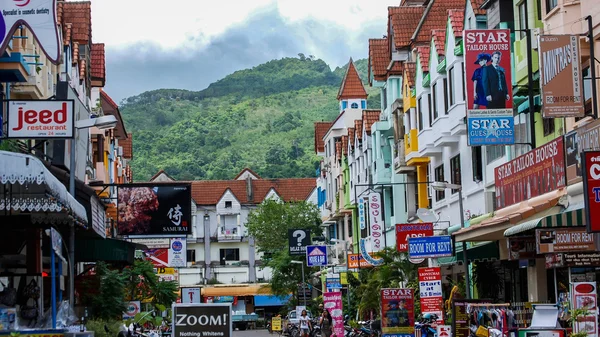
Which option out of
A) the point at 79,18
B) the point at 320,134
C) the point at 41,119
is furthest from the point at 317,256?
the point at 41,119

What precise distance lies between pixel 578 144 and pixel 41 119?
11253 millimetres

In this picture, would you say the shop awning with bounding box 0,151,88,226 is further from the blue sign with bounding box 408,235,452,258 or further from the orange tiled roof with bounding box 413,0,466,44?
the orange tiled roof with bounding box 413,0,466,44

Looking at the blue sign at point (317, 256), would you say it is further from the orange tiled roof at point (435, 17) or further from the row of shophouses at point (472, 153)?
the orange tiled roof at point (435, 17)

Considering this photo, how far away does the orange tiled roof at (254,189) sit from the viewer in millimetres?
103625

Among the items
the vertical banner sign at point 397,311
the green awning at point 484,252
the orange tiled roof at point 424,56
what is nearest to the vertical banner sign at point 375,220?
the orange tiled roof at point 424,56

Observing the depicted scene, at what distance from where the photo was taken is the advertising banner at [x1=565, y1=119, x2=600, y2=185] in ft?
70.9

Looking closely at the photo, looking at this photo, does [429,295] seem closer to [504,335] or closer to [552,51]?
[552,51]

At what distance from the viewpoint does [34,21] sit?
21344 mm

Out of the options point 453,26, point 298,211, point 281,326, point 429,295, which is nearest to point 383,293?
point 429,295

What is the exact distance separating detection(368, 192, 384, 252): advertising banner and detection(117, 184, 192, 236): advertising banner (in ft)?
53.4

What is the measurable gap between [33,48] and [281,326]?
3980 cm

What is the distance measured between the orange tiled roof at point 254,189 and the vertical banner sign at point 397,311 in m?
73.5

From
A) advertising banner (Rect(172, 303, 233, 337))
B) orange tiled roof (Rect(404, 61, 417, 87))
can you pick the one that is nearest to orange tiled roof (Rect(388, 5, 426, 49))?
orange tiled roof (Rect(404, 61, 417, 87))

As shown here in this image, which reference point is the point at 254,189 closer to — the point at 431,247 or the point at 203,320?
the point at 431,247
